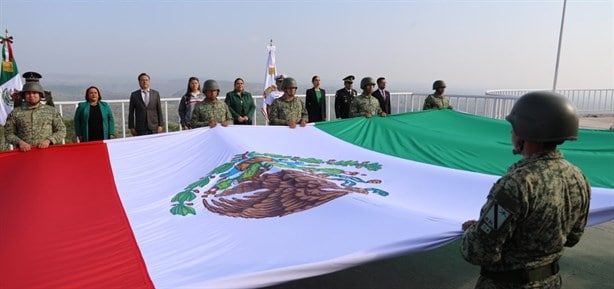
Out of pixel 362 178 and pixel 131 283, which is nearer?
pixel 131 283

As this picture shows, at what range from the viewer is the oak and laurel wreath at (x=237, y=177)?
9.44 ft

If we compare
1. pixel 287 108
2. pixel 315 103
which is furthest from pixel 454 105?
pixel 287 108

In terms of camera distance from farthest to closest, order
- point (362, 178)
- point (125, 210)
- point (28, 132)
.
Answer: point (28, 132), point (362, 178), point (125, 210)

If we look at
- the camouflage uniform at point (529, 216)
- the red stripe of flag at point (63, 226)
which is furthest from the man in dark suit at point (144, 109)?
the camouflage uniform at point (529, 216)

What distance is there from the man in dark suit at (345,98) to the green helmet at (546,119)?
585 centimetres

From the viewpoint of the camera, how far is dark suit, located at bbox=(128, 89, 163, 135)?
5.54 metres

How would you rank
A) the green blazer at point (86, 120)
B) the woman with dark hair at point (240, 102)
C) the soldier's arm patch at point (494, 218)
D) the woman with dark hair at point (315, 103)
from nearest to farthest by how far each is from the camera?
1. the soldier's arm patch at point (494, 218)
2. the green blazer at point (86, 120)
3. the woman with dark hair at point (240, 102)
4. the woman with dark hair at point (315, 103)

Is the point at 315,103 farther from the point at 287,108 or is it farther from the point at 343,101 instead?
the point at 287,108

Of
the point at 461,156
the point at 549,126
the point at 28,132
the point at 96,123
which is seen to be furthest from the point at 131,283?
the point at 96,123

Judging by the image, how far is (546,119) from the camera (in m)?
1.51

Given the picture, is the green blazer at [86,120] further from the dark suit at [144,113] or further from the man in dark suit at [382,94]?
the man in dark suit at [382,94]

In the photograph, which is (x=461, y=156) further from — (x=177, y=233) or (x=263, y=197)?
(x=177, y=233)

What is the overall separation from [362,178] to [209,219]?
54.2 inches

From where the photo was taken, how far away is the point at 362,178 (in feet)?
11.4
